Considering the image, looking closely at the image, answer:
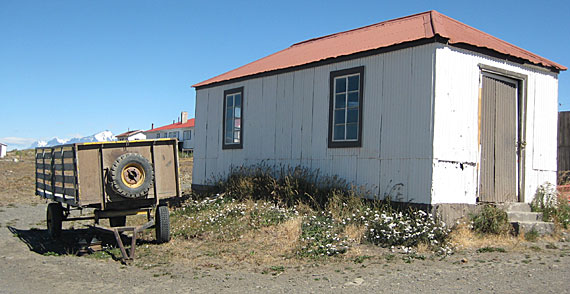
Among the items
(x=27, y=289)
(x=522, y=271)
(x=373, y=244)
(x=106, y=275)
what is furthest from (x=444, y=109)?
(x=27, y=289)

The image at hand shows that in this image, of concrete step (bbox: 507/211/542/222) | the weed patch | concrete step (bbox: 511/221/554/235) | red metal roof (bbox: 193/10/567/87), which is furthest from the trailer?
concrete step (bbox: 507/211/542/222)

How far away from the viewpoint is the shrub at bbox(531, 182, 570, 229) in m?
10.2

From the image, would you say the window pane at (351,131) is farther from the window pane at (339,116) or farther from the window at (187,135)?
the window at (187,135)

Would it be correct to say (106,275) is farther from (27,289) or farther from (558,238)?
(558,238)

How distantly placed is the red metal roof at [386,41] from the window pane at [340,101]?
89 centimetres

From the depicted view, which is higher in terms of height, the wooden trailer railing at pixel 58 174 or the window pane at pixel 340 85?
the window pane at pixel 340 85

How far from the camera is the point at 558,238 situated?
921cm

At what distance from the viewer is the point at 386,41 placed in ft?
34.6

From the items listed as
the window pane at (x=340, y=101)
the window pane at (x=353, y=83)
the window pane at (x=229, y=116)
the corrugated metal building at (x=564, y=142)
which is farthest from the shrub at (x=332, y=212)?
the corrugated metal building at (x=564, y=142)

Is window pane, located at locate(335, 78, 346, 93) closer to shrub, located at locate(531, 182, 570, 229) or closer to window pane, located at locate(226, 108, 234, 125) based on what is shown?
window pane, located at locate(226, 108, 234, 125)

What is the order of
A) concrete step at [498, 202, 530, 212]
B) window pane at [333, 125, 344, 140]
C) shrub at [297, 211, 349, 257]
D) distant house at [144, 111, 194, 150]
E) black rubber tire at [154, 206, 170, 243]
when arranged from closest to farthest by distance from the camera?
shrub at [297, 211, 349, 257] → black rubber tire at [154, 206, 170, 243] → concrete step at [498, 202, 530, 212] → window pane at [333, 125, 344, 140] → distant house at [144, 111, 194, 150]

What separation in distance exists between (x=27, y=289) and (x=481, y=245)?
6748 mm

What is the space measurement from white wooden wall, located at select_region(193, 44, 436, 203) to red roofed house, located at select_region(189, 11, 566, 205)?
23mm

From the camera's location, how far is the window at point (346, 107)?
10.6 meters
